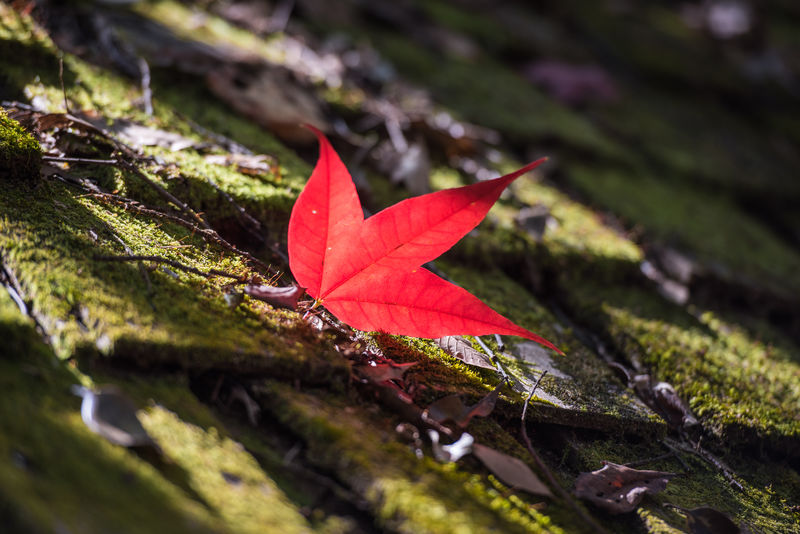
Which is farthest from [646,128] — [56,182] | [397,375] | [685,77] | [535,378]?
[56,182]

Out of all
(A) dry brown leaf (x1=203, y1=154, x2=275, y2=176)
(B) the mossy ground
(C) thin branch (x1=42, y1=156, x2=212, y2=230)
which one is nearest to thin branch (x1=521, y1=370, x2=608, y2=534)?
(B) the mossy ground

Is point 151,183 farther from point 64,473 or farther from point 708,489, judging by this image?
point 708,489

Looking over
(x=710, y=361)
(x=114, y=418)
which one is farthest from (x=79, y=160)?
(x=710, y=361)

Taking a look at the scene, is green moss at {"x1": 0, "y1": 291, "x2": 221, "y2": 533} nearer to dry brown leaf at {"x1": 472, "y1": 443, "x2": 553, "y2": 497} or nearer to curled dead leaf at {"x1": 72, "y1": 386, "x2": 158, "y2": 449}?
curled dead leaf at {"x1": 72, "y1": 386, "x2": 158, "y2": 449}

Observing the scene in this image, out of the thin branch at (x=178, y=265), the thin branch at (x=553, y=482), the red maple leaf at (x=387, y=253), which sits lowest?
the thin branch at (x=553, y=482)

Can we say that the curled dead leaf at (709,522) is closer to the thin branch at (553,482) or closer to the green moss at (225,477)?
the thin branch at (553,482)

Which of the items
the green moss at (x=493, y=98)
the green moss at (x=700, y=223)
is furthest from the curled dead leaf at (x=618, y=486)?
the green moss at (x=493, y=98)
